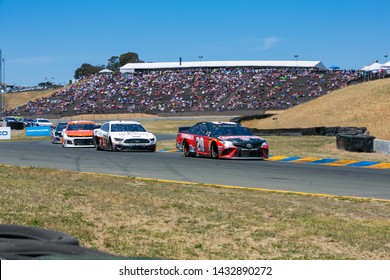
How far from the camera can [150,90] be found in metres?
78.4

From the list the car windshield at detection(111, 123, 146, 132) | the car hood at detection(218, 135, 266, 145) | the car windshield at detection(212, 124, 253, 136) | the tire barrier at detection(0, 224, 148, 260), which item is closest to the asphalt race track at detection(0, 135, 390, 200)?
the car hood at detection(218, 135, 266, 145)

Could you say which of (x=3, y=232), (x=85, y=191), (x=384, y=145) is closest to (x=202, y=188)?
(x=85, y=191)

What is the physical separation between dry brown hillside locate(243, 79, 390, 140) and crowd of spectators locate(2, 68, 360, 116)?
1855cm

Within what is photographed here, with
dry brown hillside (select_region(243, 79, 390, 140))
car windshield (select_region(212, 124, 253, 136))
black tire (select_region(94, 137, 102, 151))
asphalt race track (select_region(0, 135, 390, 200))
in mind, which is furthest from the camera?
dry brown hillside (select_region(243, 79, 390, 140))

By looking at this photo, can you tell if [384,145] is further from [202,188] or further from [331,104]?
[331,104]

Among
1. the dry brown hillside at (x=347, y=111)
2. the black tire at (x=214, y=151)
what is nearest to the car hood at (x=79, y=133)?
the black tire at (x=214, y=151)

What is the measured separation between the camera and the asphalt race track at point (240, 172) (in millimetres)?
12873

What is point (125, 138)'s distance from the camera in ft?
78.9

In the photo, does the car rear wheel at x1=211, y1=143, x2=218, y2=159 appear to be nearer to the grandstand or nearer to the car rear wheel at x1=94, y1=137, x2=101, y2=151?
the car rear wheel at x1=94, y1=137, x2=101, y2=151

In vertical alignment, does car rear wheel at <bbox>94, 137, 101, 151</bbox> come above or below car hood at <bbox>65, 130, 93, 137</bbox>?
below

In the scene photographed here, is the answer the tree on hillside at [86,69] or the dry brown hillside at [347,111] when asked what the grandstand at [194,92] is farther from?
the tree on hillside at [86,69]

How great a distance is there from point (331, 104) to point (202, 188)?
32.0 m

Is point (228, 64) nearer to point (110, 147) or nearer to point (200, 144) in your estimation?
point (110, 147)

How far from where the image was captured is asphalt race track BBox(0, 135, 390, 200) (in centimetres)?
1287
